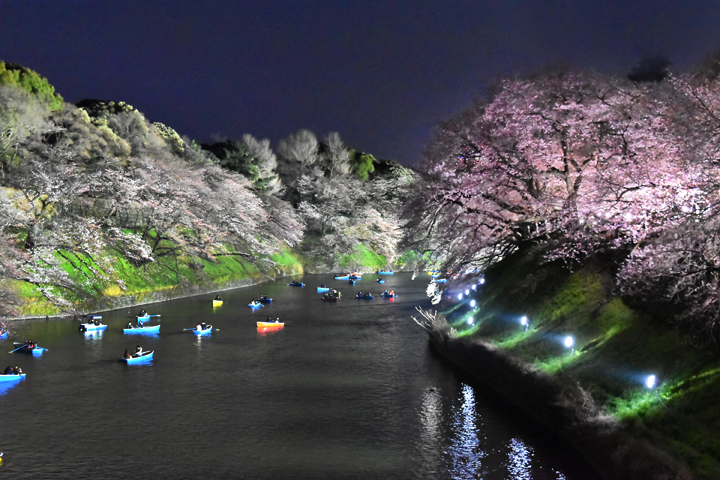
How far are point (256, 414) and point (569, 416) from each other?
1205 cm

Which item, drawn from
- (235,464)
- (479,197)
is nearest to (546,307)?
(479,197)

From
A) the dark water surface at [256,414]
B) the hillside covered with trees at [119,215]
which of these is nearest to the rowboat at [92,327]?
the dark water surface at [256,414]

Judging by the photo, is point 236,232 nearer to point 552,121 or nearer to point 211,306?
point 211,306

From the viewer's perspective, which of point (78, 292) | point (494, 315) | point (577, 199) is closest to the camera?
point (577, 199)

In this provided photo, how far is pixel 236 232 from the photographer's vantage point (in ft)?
219

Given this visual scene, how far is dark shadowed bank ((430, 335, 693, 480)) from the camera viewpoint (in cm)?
1577

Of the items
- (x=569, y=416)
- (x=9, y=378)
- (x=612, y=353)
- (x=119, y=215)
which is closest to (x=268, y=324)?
(x=9, y=378)

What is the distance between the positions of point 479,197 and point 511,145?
4.26m

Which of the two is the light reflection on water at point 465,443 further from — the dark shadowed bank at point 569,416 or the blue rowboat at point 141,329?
the blue rowboat at point 141,329

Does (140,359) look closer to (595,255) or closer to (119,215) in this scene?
(595,255)

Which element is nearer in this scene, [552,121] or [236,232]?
[552,121]

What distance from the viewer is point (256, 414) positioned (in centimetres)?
2350

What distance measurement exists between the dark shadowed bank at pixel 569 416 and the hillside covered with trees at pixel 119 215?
15.6 m

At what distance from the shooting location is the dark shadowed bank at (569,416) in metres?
15.8
